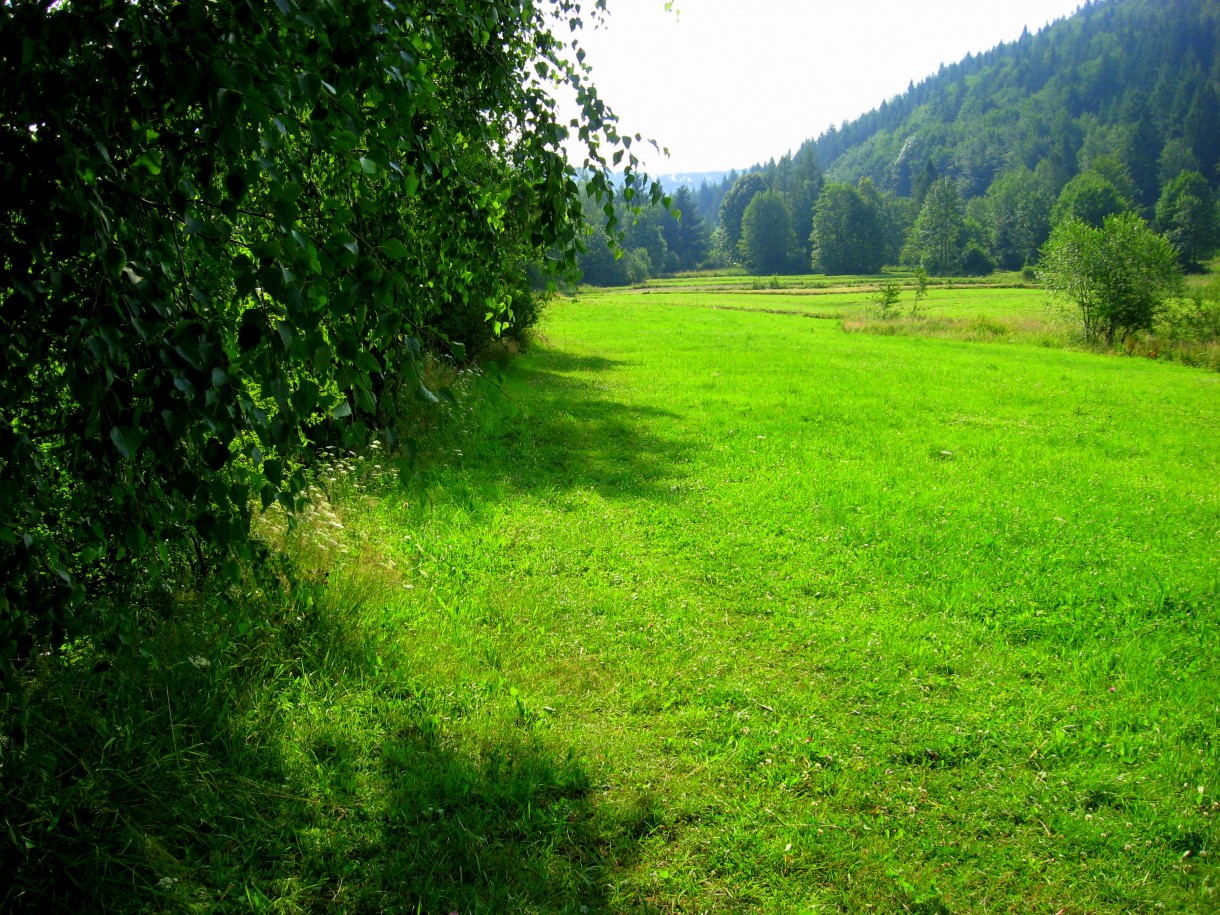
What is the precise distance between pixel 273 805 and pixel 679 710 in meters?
2.95

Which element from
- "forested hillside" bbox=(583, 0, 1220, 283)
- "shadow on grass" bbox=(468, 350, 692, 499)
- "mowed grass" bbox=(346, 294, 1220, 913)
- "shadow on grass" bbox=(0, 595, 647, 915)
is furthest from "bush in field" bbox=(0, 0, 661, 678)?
"forested hillside" bbox=(583, 0, 1220, 283)

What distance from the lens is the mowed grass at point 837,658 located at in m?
4.18

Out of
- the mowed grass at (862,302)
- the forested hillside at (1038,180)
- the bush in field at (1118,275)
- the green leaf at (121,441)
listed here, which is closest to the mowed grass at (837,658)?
the green leaf at (121,441)

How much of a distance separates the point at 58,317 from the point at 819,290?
90604 millimetres

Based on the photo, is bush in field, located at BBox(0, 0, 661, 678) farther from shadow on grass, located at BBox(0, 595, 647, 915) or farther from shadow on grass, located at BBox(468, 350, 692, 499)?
shadow on grass, located at BBox(468, 350, 692, 499)

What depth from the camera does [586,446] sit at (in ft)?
45.5

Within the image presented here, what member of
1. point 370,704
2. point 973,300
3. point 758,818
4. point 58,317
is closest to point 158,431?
point 58,317

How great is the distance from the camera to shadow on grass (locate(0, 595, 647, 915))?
10.4 feet

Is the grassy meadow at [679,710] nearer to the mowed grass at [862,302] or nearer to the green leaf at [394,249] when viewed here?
the green leaf at [394,249]

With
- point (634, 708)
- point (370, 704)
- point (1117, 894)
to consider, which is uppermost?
point (370, 704)

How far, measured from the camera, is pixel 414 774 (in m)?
4.30

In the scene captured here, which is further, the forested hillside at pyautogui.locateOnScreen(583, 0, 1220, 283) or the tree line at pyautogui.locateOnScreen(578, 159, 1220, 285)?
the forested hillside at pyautogui.locateOnScreen(583, 0, 1220, 283)

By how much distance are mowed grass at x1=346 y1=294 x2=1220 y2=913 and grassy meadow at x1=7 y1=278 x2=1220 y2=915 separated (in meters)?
0.03

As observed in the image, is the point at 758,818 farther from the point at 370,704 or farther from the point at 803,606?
the point at 803,606
